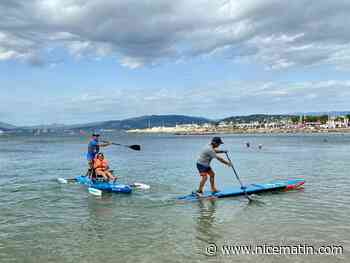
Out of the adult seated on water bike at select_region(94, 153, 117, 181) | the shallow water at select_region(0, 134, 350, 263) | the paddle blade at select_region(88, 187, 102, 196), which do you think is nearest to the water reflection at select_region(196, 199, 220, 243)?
the shallow water at select_region(0, 134, 350, 263)

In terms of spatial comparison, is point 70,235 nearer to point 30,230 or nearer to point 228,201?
point 30,230

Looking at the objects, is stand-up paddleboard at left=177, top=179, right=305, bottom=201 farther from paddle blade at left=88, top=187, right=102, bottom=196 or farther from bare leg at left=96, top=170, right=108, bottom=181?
bare leg at left=96, top=170, right=108, bottom=181

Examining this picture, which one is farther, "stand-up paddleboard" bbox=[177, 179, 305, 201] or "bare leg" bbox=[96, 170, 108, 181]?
"bare leg" bbox=[96, 170, 108, 181]

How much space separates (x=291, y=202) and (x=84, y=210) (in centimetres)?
783

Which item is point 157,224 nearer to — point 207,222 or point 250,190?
point 207,222

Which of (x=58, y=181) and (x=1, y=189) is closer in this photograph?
(x=1, y=189)

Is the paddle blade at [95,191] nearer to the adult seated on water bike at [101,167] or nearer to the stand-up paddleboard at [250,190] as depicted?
the adult seated on water bike at [101,167]

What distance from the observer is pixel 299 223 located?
35.3ft

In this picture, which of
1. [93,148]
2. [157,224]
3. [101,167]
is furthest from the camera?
[93,148]

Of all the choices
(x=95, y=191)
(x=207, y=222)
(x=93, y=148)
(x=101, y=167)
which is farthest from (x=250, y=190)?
(x=93, y=148)

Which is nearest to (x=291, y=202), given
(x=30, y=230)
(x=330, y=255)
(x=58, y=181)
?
(x=330, y=255)
